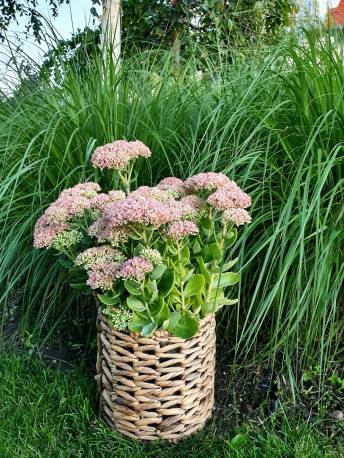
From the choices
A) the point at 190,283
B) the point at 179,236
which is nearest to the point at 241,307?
the point at 190,283

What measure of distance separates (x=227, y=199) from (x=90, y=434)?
0.83m

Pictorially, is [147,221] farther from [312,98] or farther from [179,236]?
[312,98]

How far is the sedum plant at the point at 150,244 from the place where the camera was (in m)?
1.31

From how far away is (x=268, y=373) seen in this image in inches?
67.5

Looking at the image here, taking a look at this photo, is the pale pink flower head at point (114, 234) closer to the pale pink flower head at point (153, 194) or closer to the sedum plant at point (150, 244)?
the sedum plant at point (150, 244)

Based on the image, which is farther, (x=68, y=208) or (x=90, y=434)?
(x=90, y=434)

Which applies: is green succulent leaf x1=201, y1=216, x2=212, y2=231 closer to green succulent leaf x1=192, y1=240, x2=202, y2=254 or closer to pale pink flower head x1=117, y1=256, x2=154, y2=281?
green succulent leaf x1=192, y1=240, x2=202, y2=254

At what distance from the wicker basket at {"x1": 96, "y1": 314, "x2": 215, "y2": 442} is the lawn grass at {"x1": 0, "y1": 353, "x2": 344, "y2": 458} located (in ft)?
0.15

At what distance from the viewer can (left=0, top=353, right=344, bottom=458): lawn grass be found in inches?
57.1

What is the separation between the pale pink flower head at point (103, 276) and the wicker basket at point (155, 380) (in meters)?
0.17

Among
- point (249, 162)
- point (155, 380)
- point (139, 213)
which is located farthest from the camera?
point (249, 162)

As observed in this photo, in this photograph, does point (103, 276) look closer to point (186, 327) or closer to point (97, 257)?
point (97, 257)

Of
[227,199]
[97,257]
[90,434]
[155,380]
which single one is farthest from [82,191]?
[90,434]

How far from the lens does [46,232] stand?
4.65 ft
